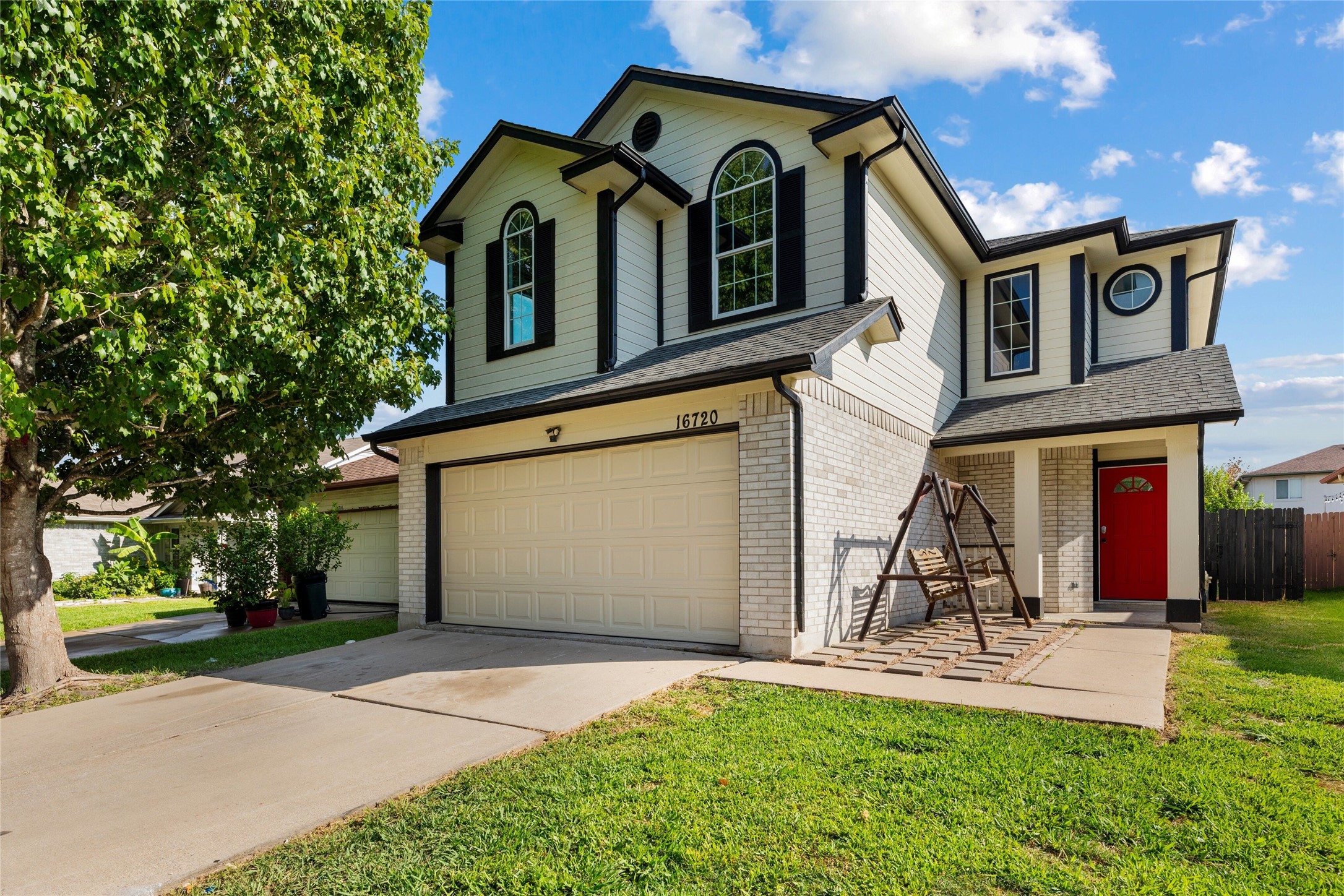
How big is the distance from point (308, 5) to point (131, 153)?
2.40 m

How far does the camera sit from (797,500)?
743 centimetres

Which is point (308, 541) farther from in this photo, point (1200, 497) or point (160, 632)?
point (1200, 497)

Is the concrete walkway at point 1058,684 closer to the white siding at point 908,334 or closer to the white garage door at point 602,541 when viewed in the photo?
the white garage door at point 602,541

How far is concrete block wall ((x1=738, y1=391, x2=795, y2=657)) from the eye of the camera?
287 inches

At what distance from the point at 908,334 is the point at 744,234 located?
109 inches

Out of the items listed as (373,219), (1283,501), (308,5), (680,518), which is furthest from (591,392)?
(1283,501)

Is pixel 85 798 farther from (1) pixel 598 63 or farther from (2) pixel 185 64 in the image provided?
(1) pixel 598 63

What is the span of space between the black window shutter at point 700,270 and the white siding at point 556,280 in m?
1.33

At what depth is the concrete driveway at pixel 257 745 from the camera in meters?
3.47

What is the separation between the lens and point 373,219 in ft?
26.1

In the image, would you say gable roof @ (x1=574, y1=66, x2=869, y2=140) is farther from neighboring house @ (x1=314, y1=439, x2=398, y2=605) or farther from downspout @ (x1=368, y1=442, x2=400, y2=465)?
neighboring house @ (x1=314, y1=439, x2=398, y2=605)

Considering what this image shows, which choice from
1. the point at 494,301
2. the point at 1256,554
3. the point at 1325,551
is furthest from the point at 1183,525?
the point at 494,301

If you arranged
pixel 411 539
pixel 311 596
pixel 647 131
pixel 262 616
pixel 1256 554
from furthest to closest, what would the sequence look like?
pixel 1256 554 → pixel 311 596 → pixel 262 616 → pixel 647 131 → pixel 411 539

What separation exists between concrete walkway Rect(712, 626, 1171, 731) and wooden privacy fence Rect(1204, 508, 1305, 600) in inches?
325
